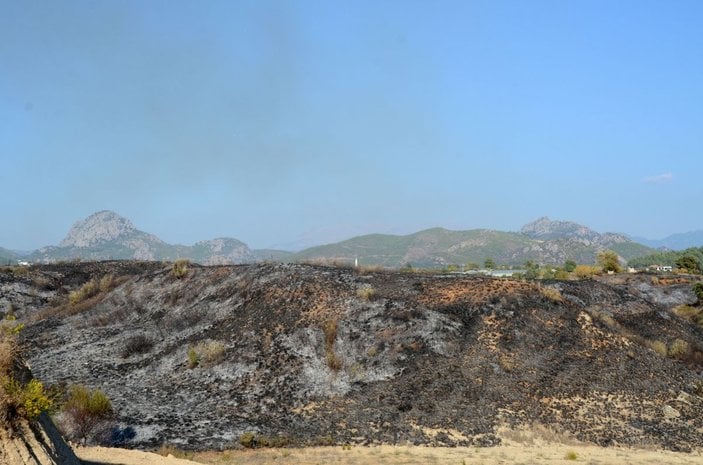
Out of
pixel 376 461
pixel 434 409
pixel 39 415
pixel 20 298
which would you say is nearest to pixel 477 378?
pixel 434 409

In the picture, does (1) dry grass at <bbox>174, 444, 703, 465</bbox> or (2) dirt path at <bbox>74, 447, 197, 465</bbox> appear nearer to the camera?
(2) dirt path at <bbox>74, 447, 197, 465</bbox>

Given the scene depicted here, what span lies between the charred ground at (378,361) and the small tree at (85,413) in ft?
2.55

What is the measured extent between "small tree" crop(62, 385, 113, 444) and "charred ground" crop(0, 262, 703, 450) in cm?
78

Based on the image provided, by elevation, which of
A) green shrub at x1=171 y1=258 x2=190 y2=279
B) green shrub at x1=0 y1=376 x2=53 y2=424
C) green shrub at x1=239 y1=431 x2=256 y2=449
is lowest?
green shrub at x1=239 y1=431 x2=256 y2=449

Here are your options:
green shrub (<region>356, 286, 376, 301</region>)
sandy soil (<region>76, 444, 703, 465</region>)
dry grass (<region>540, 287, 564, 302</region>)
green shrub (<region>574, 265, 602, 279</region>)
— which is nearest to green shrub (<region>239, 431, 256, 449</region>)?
sandy soil (<region>76, 444, 703, 465</region>)

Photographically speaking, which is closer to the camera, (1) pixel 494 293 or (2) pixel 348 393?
(2) pixel 348 393

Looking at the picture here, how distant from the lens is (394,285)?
29.6 metres

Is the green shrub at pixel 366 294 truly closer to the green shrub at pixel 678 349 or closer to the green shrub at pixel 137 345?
the green shrub at pixel 137 345

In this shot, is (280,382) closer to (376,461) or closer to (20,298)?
(376,461)

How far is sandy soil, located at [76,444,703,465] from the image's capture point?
16.7 meters

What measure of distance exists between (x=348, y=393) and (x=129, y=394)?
9364 millimetres

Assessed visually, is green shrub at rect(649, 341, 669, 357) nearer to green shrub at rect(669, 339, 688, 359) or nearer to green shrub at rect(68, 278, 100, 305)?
green shrub at rect(669, 339, 688, 359)


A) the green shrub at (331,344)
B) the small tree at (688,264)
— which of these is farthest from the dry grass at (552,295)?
the small tree at (688,264)

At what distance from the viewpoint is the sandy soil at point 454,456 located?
16688 mm
